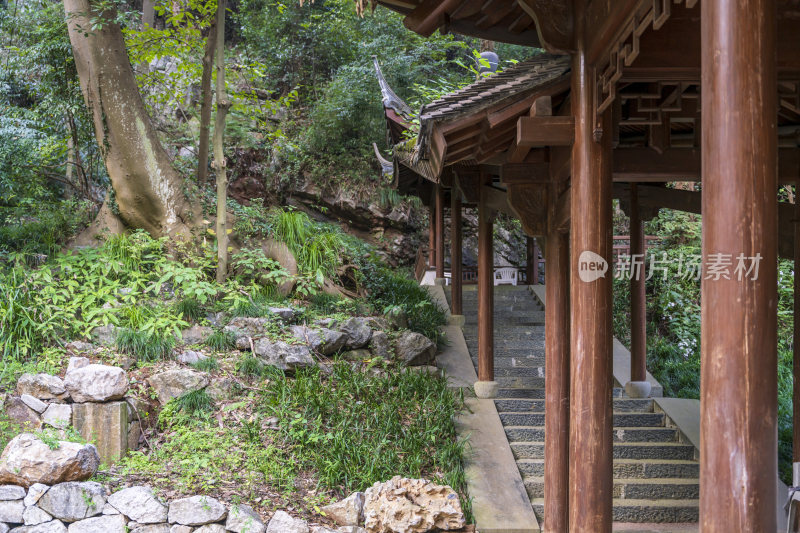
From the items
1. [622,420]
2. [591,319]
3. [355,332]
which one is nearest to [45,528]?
[355,332]

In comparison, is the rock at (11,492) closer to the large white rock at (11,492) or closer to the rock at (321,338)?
the large white rock at (11,492)

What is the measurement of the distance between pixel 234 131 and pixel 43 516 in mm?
9938

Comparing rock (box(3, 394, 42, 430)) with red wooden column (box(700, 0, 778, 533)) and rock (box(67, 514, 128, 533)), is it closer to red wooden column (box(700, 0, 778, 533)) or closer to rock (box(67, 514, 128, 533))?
rock (box(67, 514, 128, 533))

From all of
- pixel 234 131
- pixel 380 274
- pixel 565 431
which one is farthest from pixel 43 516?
pixel 234 131

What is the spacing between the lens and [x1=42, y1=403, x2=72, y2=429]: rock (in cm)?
582

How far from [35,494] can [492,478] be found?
13.2ft

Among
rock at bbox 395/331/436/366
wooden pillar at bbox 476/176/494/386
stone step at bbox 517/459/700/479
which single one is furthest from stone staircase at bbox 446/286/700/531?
rock at bbox 395/331/436/366

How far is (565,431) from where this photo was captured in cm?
482

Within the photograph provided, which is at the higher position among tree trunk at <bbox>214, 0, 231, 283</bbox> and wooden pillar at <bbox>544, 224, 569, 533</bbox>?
tree trunk at <bbox>214, 0, 231, 283</bbox>

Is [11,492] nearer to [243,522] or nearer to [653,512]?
[243,522]

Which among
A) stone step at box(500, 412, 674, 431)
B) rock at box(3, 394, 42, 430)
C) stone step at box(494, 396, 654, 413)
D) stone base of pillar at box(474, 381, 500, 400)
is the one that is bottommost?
stone step at box(500, 412, 674, 431)

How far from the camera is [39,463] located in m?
5.29

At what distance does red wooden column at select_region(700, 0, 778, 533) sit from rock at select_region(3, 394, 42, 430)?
228 inches

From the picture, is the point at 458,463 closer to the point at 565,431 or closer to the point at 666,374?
the point at 565,431
